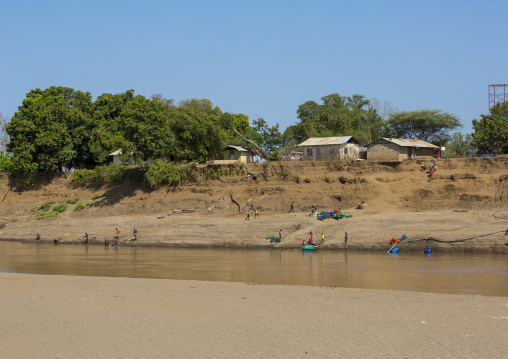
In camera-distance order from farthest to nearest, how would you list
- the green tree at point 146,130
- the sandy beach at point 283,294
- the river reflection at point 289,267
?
the green tree at point 146,130
the river reflection at point 289,267
the sandy beach at point 283,294

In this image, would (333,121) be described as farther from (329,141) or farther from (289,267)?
(289,267)

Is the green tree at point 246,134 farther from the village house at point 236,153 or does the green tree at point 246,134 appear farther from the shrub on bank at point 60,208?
the shrub on bank at point 60,208

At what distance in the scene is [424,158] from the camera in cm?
5094

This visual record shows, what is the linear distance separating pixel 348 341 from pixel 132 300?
890 centimetres

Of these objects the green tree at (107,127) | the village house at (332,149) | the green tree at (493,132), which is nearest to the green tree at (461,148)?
the green tree at (493,132)

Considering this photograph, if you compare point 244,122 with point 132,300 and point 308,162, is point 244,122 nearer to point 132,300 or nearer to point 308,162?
point 308,162

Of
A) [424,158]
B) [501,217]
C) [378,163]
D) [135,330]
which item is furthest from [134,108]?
[135,330]

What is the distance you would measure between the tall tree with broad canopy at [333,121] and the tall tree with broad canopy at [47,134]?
2620 cm

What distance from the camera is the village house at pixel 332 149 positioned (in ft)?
181

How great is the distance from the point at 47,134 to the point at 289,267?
39331mm

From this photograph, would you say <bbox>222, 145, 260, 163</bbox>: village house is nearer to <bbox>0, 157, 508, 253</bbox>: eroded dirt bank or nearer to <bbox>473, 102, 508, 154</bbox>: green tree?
<bbox>0, 157, 508, 253</bbox>: eroded dirt bank

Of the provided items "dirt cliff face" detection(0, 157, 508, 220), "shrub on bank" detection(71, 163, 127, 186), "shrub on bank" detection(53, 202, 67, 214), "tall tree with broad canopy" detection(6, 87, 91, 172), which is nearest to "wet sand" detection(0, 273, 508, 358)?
"dirt cliff face" detection(0, 157, 508, 220)

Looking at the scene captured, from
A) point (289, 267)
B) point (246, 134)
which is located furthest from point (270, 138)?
point (289, 267)

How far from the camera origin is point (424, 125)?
222ft
